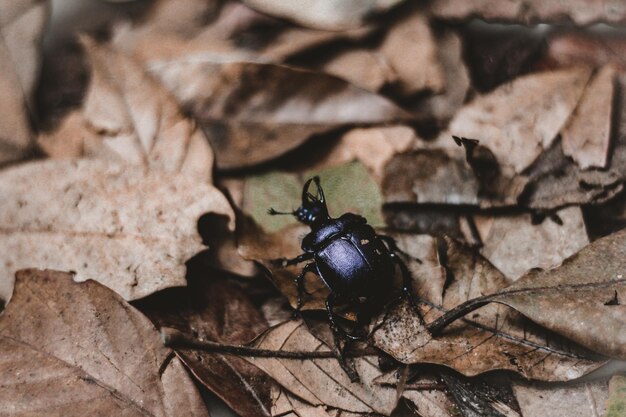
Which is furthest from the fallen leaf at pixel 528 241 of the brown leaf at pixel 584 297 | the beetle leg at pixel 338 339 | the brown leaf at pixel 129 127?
the brown leaf at pixel 129 127

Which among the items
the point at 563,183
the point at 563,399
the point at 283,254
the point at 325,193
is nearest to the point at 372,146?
the point at 325,193

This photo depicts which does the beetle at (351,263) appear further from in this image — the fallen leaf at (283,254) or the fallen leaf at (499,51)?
the fallen leaf at (499,51)

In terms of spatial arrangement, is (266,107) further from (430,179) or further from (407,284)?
(407,284)

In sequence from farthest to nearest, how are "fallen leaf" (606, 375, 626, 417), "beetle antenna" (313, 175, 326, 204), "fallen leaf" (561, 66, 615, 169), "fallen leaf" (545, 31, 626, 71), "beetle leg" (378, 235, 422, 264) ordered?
"fallen leaf" (545, 31, 626, 71), "beetle antenna" (313, 175, 326, 204), "fallen leaf" (561, 66, 615, 169), "beetle leg" (378, 235, 422, 264), "fallen leaf" (606, 375, 626, 417)

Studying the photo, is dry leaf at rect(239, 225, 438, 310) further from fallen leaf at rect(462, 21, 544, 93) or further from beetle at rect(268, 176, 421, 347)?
fallen leaf at rect(462, 21, 544, 93)

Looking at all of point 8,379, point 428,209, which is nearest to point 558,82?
point 428,209

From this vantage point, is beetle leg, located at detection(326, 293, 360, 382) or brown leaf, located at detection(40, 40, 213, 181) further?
brown leaf, located at detection(40, 40, 213, 181)

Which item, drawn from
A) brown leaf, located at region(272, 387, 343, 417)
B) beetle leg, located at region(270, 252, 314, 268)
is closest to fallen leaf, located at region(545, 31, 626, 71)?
beetle leg, located at region(270, 252, 314, 268)
